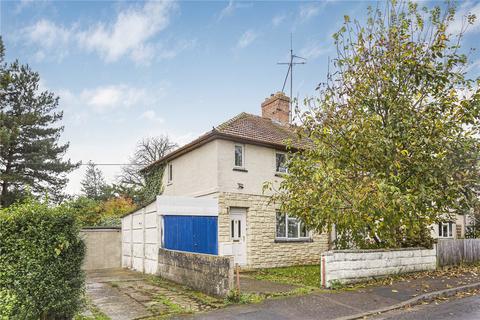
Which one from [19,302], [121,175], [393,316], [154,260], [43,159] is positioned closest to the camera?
[19,302]

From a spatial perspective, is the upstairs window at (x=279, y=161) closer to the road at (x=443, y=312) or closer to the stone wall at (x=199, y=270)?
the stone wall at (x=199, y=270)

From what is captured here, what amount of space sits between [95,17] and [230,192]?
796 cm

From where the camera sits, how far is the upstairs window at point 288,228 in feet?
56.0

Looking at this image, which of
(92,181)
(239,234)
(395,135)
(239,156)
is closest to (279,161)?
(239,156)

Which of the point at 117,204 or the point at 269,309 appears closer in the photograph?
the point at 269,309


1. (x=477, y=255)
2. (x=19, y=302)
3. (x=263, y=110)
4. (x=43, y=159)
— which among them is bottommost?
Result: (x=477, y=255)

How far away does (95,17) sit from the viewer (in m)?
12.2

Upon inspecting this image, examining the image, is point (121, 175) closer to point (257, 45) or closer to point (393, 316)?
point (257, 45)

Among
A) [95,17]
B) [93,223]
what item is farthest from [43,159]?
[95,17]

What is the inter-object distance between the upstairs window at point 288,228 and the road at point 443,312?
8.28 metres

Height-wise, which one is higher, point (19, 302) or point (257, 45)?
point (257, 45)

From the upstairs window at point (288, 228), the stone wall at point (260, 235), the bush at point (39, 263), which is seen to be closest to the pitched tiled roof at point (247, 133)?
the stone wall at point (260, 235)

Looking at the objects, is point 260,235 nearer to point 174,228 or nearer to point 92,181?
point 174,228

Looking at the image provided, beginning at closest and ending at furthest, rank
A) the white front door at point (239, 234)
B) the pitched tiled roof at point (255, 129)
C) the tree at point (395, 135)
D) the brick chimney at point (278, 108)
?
the tree at point (395, 135) → the white front door at point (239, 234) → the pitched tiled roof at point (255, 129) → the brick chimney at point (278, 108)
